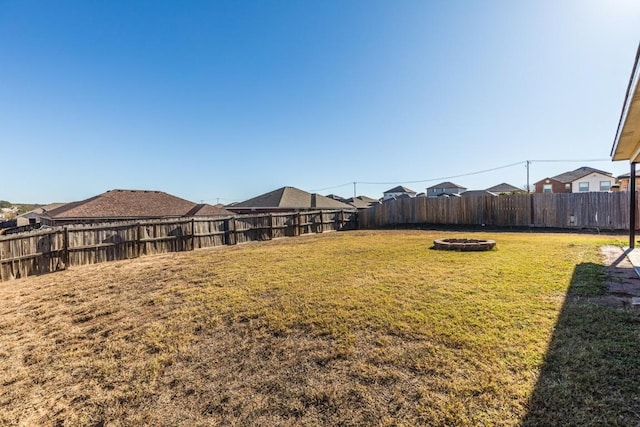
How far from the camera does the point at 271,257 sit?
29.0 ft

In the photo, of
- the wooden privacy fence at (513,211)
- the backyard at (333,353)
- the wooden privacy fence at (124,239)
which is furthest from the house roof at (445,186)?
the backyard at (333,353)

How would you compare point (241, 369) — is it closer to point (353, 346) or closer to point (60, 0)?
point (353, 346)

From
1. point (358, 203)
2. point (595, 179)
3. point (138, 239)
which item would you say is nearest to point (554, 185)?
point (595, 179)

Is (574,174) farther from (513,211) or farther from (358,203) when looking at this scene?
(513,211)

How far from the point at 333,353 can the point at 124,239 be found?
9.92 meters

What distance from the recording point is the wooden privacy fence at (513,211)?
13258 mm

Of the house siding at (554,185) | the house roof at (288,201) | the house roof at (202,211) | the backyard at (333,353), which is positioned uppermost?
the house siding at (554,185)

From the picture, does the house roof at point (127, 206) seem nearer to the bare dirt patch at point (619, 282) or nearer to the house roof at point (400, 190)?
the bare dirt patch at point (619, 282)

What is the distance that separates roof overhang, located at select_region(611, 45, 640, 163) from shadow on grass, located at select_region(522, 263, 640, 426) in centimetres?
294

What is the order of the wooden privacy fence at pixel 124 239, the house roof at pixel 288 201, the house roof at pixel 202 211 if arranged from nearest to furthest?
1. the wooden privacy fence at pixel 124 239
2. the house roof at pixel 202 211
3. the house roof at pixel 288 201

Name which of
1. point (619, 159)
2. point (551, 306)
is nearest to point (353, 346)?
point (551, 306)

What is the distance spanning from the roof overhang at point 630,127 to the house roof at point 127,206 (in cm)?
2400

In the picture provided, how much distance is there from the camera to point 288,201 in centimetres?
2708

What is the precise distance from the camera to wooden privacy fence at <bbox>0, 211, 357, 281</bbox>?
25.9 feet
